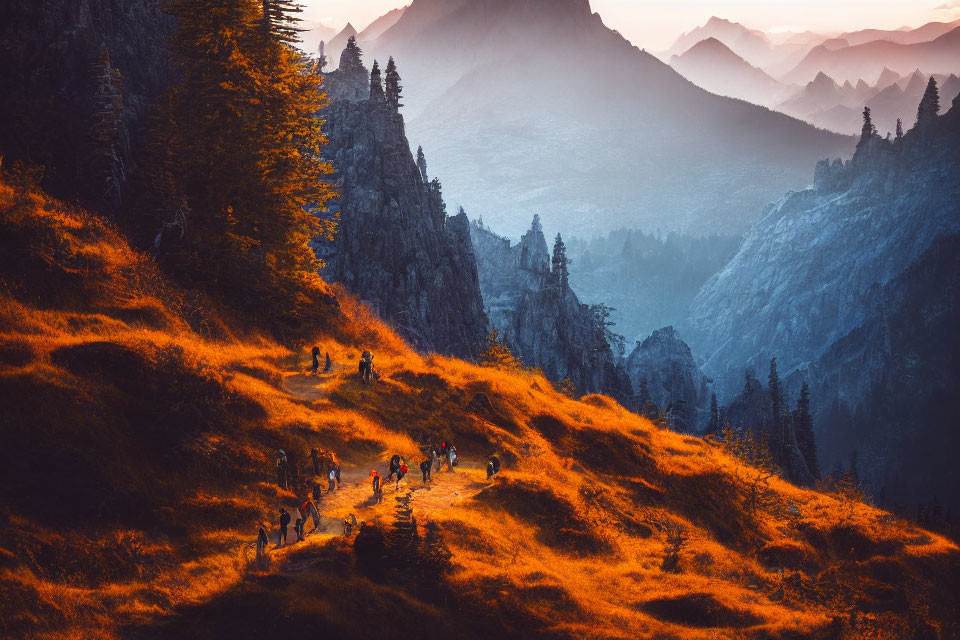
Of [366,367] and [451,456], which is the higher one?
[366,367]

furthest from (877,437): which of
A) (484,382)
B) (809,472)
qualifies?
(484,382)

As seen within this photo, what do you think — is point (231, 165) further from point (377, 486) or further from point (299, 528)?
point (299, 528)

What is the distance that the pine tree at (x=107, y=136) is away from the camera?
97.7 ft

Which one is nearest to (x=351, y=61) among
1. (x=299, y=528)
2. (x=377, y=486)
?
(x=377, y=486)

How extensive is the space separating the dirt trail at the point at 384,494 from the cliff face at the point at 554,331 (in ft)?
335

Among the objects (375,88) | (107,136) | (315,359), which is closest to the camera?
(315,359)

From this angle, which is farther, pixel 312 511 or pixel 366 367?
pixel 366 367

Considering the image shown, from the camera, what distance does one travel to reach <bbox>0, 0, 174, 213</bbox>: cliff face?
2916 cm

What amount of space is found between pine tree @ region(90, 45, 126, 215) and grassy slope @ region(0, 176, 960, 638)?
303cm

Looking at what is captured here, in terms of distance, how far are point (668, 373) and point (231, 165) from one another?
537 ft

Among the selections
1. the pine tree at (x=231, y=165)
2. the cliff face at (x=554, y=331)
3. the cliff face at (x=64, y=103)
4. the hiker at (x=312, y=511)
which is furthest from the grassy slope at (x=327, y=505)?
the cliff face at (x=554, y=331)

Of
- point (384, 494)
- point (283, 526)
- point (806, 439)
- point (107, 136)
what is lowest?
point (283, 526)

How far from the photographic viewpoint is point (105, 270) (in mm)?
25781

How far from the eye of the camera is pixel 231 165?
30.3m
